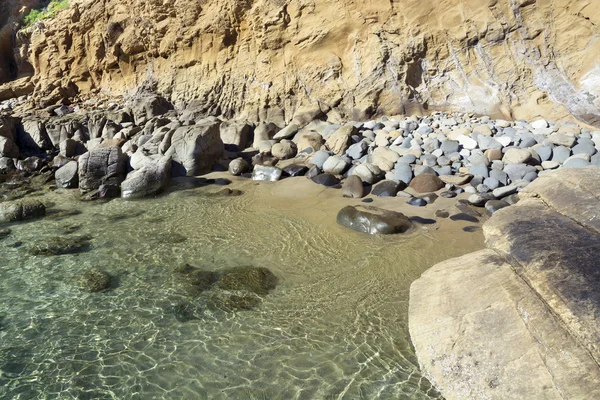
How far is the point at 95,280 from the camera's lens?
4812mm

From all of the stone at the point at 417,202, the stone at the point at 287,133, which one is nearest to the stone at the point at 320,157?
the stone at the point at 287,133

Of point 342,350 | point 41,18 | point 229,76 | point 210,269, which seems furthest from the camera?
point 41,18

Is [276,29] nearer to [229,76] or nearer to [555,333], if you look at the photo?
[229,76]

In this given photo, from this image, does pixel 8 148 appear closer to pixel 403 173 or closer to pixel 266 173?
pixel 266 173

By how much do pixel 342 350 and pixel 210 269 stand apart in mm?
2273

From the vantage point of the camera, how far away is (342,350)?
3564mm

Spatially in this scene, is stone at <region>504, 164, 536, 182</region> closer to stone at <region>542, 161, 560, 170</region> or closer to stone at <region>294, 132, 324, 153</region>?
stone at <region>542, 161, 560, 170</region>

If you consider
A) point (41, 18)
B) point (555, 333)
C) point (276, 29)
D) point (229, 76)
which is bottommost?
point (555, 333)

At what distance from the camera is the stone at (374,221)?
603cm

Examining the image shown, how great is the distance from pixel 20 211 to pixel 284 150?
20.1 feet

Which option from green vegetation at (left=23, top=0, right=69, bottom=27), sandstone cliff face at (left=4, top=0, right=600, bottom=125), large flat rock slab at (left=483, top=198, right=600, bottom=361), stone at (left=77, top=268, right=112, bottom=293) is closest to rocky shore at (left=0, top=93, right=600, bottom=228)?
sandstone cliff face at (left=4, top=0, right=600, bottom=125)

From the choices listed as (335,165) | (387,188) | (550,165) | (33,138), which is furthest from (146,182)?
(33,138)

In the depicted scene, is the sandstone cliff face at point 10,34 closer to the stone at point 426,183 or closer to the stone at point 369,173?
the stone at point 369,173

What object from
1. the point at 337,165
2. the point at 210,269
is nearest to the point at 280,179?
the point at 337,165
